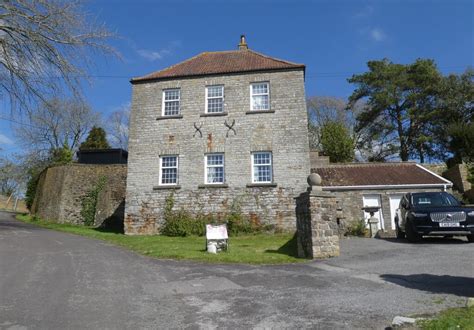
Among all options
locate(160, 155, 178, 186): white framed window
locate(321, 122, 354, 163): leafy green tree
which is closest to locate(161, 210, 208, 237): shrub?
locate(160, 155, 178, 186): white framed window

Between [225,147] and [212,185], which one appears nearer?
[212,185]

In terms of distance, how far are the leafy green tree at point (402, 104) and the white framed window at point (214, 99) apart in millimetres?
20267

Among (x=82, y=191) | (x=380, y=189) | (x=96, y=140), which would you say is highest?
(x=96, y=140)

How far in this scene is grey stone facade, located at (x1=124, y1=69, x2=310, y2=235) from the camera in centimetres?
1895

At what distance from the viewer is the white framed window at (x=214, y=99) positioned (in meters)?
20.5

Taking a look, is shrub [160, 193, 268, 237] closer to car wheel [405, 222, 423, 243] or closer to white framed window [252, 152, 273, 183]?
white framed window [252, 152, 273, 183]

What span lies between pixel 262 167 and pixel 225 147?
2270 mm

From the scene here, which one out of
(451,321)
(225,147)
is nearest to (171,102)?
(225,147)

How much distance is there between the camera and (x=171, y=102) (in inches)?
824

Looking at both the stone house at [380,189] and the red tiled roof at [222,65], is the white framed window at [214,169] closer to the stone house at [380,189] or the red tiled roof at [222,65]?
the red tiled roof at [222,65]

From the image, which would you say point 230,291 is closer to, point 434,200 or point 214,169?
point 434,200

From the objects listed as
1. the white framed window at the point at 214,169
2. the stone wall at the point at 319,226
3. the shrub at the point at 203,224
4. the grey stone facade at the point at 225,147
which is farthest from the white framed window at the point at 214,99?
the stone wall at the point at 319,226

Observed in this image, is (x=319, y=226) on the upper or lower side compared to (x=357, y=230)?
upper

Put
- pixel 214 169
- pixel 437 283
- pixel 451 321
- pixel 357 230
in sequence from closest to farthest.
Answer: pixel 451 321 < pixel 437 283 < pixel 357 230 < pixel 214 169
